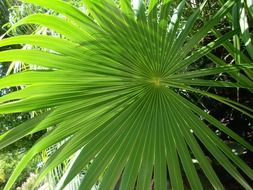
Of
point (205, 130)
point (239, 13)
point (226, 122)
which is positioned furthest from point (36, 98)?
point (226, 122)

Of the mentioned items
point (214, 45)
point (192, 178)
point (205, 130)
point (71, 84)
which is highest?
point (214, 45)

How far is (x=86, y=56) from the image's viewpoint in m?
1.15

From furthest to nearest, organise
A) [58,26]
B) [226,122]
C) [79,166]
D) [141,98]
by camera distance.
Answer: [226,122], [141,98], [79,166], [58,26]

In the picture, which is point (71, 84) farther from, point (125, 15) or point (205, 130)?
point (205, 130)

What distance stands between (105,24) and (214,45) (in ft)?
0.94

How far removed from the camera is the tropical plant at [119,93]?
1114mm

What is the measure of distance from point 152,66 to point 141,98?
0.12 m

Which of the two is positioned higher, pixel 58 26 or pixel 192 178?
pixel 58 26

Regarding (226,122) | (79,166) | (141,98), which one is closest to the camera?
(79,166)

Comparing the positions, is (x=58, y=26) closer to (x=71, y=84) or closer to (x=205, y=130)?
(x=71, y=84)

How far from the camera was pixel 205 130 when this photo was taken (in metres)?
1.26

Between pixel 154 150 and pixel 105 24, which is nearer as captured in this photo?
pixel 105 24

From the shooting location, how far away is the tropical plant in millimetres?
1114

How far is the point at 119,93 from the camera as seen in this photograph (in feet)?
4.19
